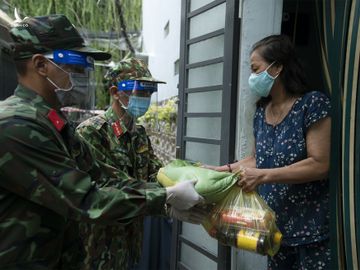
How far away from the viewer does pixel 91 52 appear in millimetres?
1791

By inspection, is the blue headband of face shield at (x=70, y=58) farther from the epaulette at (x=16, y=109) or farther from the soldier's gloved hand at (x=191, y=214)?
the soldier's gloved hand at (x=191, y=214)

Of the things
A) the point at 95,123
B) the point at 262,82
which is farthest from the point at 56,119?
the point at 262,82

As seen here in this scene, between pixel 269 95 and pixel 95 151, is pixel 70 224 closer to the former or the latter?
pixel 95 151

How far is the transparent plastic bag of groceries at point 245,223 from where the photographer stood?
182cm

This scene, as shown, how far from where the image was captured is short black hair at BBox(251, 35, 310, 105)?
208 cm

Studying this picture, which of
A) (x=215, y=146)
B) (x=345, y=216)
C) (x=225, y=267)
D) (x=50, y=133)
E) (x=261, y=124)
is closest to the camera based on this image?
(x=50, y=133)

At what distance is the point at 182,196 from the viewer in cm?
180

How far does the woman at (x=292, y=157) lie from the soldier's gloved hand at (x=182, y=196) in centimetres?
29

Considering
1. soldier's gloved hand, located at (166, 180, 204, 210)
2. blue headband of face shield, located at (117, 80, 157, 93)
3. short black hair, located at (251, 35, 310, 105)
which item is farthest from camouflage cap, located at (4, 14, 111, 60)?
short black hair, located at (251, 35, 310, 105)

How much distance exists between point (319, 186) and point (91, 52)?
131 cm

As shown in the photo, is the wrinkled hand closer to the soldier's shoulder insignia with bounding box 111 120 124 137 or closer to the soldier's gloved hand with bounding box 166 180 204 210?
the soldier's gloved hand with bounding box 166 180 204 210

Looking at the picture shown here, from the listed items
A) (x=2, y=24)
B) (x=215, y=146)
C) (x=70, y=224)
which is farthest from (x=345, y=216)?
(x=2, y=24)

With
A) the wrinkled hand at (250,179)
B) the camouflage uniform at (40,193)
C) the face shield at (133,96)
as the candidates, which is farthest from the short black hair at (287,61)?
the camouflage uniform at (40,193)

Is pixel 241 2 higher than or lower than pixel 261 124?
higher
